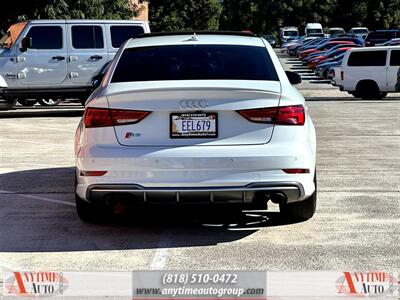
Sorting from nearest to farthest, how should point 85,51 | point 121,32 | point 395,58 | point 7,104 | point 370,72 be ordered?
point 85,51, point 121,32, point 7,104, point 395,58, point 370,72

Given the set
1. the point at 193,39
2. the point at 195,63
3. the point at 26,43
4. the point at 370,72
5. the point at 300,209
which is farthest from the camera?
the point at 370,72

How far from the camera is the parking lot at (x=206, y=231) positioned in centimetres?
599

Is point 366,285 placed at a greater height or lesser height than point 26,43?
lesser

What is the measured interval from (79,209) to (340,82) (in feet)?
70.2

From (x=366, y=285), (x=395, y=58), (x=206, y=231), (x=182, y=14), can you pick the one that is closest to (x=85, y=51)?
(x=206, y=231)

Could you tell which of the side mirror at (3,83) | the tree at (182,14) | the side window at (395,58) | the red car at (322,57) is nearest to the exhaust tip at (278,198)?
the side mirror at (3,83)

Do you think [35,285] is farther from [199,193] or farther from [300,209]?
[300,209]

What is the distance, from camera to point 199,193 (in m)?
6.23

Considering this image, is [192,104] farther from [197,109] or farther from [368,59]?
[368,59]

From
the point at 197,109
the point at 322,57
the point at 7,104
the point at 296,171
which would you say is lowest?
the point at 322,57

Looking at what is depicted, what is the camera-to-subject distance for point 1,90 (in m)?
17.9

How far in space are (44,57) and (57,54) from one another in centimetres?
30

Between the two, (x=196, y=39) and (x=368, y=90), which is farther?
(x=368, y=90)

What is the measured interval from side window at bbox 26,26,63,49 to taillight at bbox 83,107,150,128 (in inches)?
473
